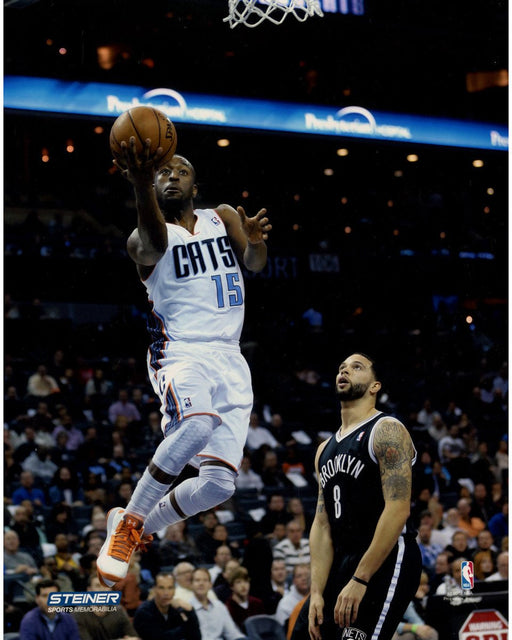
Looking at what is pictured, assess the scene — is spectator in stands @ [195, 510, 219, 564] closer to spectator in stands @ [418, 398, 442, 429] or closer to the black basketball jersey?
the black basketball jersey

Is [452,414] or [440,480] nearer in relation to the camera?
[440,480]

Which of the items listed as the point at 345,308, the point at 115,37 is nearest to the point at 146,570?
the point at 115,37

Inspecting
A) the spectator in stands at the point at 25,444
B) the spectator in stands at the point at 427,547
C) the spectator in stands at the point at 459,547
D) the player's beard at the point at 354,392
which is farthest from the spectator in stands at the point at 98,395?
the player's beard at the point at 354,392

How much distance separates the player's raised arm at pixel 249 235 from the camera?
614cm

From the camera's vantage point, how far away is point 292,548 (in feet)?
41.0

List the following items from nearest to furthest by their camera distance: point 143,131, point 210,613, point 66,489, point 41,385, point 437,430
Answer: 1. point 143,131
2. point 210,613
3. point 66,489
4. point 41,385
5. point 437,430

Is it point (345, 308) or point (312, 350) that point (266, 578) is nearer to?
point (312, 350)

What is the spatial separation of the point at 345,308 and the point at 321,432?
502 centimetres

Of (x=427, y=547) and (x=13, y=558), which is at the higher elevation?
(x=13, y=558)

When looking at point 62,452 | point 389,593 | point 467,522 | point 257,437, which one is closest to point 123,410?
point 62,452

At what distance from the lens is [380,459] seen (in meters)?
6.49

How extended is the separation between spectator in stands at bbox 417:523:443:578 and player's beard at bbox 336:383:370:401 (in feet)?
22.2

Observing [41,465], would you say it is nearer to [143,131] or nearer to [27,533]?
[27,533]

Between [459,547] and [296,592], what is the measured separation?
10.4 ft
